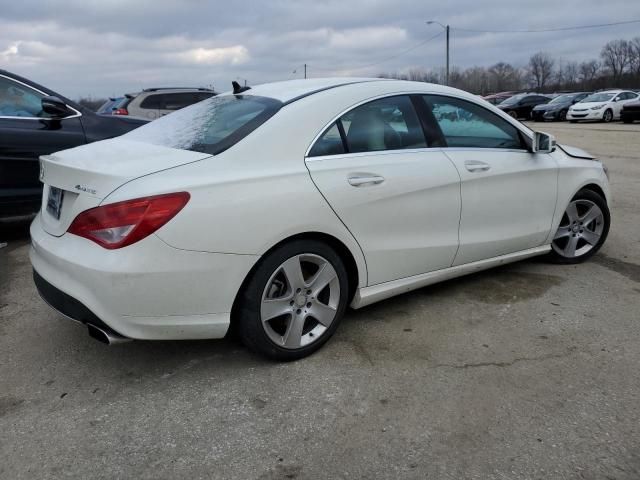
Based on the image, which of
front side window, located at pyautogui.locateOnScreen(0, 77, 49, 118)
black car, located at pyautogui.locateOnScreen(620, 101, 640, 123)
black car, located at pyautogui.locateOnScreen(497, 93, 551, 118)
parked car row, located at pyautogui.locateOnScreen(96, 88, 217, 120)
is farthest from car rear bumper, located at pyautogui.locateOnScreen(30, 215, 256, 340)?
black car, located at pyautogui.locateOnScreen(497, 93, 551, 118)

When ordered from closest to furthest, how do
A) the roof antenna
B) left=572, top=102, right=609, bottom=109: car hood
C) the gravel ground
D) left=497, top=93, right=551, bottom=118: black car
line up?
1. the gravel ground
2. the roof antenna
3. left=572, top=102, right=609, bottom=109: car hood
4. left=497, top=93, right=551, bottom=118: black car

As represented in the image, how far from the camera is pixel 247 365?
3.08 metres

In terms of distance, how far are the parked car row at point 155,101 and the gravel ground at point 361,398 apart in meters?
9.89

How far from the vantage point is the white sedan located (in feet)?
8.54

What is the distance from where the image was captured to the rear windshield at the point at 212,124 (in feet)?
9.91

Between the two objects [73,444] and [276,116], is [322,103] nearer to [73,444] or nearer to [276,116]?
[276,116]

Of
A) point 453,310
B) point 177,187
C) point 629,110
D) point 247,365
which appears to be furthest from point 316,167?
point 629,110

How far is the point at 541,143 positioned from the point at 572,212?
749mm

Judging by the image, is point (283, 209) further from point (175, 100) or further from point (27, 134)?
point (175, 100)

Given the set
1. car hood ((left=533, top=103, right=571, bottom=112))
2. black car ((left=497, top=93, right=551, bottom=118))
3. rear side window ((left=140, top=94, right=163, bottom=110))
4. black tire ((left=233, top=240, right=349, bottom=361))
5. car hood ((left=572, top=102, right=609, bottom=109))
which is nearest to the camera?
black tire ((left=233, top=240, right=349, bottom=361))

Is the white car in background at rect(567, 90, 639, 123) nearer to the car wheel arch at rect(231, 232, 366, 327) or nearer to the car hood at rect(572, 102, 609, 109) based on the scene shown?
the car hood at rect(572, 102, 609, 109)

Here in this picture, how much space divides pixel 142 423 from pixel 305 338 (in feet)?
3.15

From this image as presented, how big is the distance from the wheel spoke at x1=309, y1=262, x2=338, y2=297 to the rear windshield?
832 millimetres

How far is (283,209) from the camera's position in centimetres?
283
